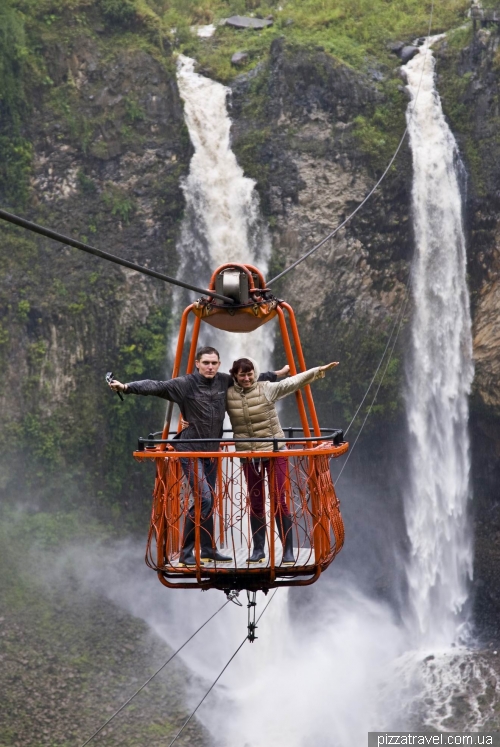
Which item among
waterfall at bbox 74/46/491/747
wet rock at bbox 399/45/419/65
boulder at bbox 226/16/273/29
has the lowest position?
waterfall at bbox 74/46/491/747

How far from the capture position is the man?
595cm

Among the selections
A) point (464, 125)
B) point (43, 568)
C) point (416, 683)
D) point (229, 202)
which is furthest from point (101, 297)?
point (416, 683)

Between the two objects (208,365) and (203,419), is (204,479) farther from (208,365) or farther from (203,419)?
(208,365)

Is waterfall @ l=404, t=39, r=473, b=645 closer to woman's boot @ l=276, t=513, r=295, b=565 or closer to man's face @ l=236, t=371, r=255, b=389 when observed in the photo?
woman's boot @ l=276, t=513, r=295, b=565

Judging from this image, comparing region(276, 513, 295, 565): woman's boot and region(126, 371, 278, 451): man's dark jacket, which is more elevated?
region(126, 371, 278, 451): man's dark jacket

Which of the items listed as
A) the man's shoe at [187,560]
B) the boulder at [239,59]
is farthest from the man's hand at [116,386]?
the boulder at [239,59]

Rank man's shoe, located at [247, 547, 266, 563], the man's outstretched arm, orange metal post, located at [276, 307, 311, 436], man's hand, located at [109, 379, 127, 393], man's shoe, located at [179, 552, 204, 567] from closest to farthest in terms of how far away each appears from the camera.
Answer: man's hand, located at [109, 379, 127, 393]
the man's outstretched arm
man's shoe, located at [179, 552, 204, 567]
man's shoe, located at [247, 547, 266, 563]
orange metal post, located at [276, 307, 311, 436]

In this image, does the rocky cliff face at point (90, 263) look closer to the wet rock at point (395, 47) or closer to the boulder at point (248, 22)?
the boulder at point (248, 22)

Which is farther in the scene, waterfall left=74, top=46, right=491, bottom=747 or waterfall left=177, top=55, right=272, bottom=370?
waterfall left=177, top=55, right=272, bottom=370

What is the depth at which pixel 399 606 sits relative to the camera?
1797 centimetres

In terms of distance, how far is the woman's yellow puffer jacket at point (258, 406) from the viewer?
19.6 feet

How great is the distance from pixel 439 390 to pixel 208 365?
12915 millimetres

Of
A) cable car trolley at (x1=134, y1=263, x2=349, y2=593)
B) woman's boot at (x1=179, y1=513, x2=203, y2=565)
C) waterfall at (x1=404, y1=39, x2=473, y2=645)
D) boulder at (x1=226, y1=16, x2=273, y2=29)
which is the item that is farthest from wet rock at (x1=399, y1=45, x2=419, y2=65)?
woman's boot at (x1=179, y1=513, x2=203, y2=565)

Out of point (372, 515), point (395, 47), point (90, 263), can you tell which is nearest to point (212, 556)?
point (90, 263)
